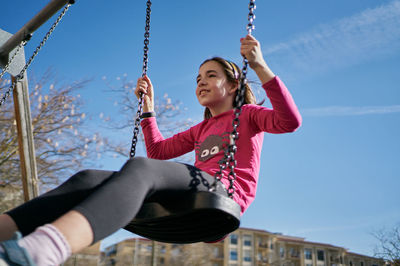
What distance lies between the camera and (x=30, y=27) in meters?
3.46

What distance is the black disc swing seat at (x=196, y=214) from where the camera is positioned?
4.47ft

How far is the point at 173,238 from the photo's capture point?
6.05 feet

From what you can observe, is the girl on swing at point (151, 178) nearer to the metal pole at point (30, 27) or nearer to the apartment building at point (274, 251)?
the metal pole at point (30, 27)

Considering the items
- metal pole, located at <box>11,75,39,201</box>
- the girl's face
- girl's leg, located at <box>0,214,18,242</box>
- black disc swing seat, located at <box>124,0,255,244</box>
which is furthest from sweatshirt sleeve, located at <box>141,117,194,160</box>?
metal pole, located at <box>11,75,39,201</box>

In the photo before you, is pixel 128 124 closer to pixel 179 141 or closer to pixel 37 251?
pixel 179 141

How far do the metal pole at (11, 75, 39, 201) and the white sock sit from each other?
4.07m

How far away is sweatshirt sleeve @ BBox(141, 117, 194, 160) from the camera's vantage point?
7.72 feet

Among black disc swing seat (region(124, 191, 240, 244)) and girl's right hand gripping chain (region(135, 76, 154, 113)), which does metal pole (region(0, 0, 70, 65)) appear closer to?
girl's right hand gripping chain (region(135, 76, 154, 113))

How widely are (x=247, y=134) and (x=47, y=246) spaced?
111 cm

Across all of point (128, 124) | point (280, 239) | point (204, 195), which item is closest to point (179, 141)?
point (204, 195)

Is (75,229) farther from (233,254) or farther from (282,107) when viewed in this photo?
(233,254)

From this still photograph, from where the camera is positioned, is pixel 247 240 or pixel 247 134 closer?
pixel 247 134

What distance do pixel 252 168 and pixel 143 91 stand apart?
3.25 ft

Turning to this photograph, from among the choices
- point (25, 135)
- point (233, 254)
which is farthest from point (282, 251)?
point (25, 135)
